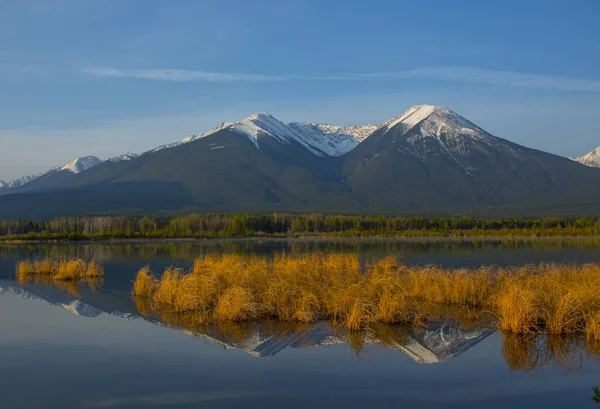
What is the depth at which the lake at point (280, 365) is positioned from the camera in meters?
10.7

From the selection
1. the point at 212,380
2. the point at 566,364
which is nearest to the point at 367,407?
the point at 212,380

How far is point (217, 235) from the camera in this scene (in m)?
91.9

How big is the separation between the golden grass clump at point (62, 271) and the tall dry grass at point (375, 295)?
6.87m

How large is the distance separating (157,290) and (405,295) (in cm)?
867

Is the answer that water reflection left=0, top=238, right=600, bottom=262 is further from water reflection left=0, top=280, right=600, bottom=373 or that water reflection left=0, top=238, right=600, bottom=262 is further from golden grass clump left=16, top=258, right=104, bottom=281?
water reflection left=0, top=280, right=600, bottom=373

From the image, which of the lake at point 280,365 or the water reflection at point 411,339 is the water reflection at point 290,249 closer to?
the water reflection at point 411,339

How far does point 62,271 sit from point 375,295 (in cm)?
1597

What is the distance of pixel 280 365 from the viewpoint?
1284cm

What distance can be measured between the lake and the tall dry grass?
0.57m

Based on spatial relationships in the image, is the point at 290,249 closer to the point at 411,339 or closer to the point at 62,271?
the point at 62,271

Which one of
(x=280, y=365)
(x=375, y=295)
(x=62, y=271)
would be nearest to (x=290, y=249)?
(x=62, y=271)

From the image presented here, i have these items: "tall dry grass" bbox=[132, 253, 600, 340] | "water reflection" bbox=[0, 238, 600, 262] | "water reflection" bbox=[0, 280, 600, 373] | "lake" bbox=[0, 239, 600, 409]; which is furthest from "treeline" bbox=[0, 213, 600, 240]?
"lake" bbox=[0, 239, 600, 409]

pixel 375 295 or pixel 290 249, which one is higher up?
pixel 375 295

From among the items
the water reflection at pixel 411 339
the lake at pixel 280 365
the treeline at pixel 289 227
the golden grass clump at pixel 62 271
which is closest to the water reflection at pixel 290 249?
the golden grass clump at pixel 62 271
